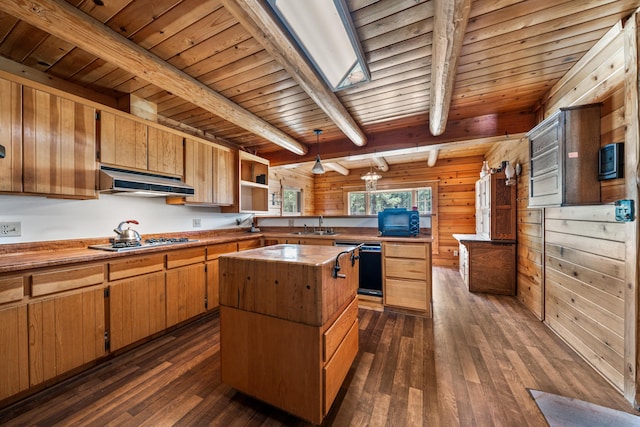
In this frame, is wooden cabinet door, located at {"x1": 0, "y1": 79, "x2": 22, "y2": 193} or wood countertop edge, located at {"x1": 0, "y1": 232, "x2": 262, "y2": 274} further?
wooden cabinet door, located at {"x1": 0, "y1": 79, "x2": 22, "y2": 193}

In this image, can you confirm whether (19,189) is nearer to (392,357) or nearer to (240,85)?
(240,85)

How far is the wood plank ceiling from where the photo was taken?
1.47m

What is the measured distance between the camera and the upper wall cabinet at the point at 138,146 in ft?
7.26

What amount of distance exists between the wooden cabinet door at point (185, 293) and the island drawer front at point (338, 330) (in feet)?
6.20

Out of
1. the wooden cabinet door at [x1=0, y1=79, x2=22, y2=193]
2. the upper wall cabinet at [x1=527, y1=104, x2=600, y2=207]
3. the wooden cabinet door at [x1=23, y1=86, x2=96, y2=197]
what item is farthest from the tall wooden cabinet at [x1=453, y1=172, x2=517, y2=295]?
the wooden cabinet door at [x1=0, y1=79, x2=22, y2=193]

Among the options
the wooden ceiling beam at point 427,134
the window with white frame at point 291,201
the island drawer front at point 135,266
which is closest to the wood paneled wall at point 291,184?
the window with white frame at point 291,201

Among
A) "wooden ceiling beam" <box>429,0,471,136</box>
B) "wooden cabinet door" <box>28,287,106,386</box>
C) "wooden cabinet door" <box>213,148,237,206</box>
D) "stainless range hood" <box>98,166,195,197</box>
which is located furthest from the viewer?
"wooden cabinet door" <box>213,148,237,206</box>

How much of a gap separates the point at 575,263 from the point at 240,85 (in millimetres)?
3551

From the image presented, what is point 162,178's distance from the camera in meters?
2.66

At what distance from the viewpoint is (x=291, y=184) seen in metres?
6.47

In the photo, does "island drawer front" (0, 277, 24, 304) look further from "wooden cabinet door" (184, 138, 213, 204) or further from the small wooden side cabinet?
the small wooden side cabinet

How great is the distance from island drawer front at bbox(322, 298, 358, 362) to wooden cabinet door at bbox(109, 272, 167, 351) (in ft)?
6.22

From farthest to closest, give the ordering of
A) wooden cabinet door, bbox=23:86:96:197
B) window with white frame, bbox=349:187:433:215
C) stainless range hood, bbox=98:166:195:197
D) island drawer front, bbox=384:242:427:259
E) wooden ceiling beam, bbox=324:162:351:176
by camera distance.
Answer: window with white frame, bbox=349:187:433:215, wooden ceiling beam, bbox=324:162:351:176, island drawer front, bbox=384:242:427:259, stainless range hood, bbox=98:166:195:197, wooden cabinet door, bbox=23:86:96:197

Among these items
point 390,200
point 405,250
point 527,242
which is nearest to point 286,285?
point 405,250
